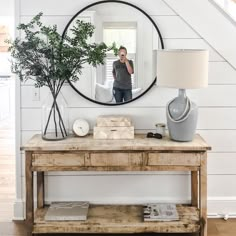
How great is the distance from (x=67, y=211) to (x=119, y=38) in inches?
53.6

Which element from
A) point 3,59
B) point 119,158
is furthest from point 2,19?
point 119,158

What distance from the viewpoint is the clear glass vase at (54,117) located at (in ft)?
9.94

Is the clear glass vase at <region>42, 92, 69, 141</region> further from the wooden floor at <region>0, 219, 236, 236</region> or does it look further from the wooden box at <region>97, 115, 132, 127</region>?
the wooden floor at <region>0, 219, 236, 236</region>

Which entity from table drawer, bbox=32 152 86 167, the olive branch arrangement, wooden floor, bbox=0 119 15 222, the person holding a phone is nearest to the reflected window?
the person holding a phone

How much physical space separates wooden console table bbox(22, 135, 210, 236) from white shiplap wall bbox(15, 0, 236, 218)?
16.2 inches

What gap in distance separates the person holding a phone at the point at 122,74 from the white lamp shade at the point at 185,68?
42cm

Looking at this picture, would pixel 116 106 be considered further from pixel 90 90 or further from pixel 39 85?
pixel 39 85

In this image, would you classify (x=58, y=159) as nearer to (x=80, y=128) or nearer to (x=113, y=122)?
(x=80, y=128)

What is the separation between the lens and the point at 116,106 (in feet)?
10.7

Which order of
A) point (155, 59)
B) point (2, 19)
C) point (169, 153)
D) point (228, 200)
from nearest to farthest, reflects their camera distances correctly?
point (169, 153) → point (155, 59) → point (228, 200) → point (2, 19)

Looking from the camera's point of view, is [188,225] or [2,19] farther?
[2,19]

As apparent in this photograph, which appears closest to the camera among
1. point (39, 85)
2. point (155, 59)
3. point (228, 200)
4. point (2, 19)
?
point (39, 85)

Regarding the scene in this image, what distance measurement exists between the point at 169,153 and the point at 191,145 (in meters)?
0.16

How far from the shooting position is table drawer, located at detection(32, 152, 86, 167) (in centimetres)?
275
